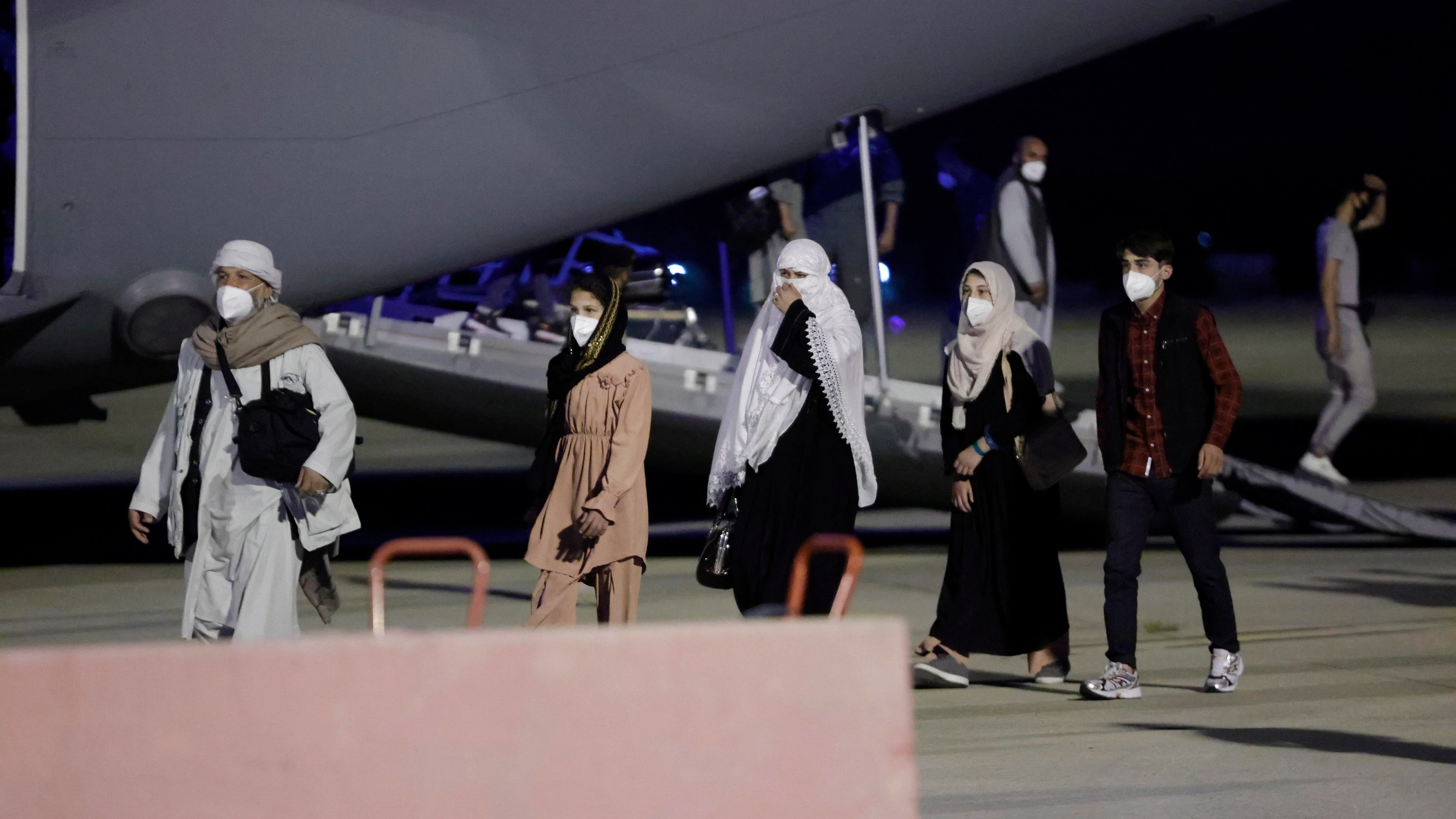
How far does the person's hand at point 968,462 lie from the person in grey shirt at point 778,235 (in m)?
4.56

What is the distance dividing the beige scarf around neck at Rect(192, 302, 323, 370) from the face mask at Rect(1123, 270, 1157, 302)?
2.80 metres

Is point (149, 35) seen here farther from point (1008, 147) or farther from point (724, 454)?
point (1008, 147)

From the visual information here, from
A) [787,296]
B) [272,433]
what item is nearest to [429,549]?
[272,433]

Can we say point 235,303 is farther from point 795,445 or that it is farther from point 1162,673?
point 1162,673

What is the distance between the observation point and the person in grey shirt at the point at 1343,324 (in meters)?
11.5

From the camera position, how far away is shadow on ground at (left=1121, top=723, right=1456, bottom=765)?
5492 millimetres

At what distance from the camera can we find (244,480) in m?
5.85

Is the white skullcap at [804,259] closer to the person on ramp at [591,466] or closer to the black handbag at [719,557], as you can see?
the person on ramp at [591,466]

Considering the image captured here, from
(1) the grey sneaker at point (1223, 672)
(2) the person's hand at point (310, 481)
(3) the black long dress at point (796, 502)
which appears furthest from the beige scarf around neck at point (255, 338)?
(1) the grey sneaker at point (1223, 672)

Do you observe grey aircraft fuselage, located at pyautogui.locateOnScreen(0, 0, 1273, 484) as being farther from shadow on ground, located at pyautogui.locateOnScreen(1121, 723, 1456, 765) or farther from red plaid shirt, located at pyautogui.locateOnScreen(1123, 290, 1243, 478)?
shadow on ground, located at pyautogui.locateOnScreen(1121, 723, 1456, 765)

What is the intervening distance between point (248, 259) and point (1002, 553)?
283 centimetres

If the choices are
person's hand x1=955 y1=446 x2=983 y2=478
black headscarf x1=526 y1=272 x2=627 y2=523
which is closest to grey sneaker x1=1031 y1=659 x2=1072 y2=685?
person's hand x1=955 y1=446 x2=983 y2=478

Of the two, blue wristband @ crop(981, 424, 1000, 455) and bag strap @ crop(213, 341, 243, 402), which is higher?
bag strap @ crop(213, 341, 243, 402)

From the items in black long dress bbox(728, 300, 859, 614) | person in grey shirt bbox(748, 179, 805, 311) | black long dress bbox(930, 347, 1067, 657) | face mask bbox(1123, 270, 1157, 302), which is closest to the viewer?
black long dress bbox(728, 300, 859, 614)
